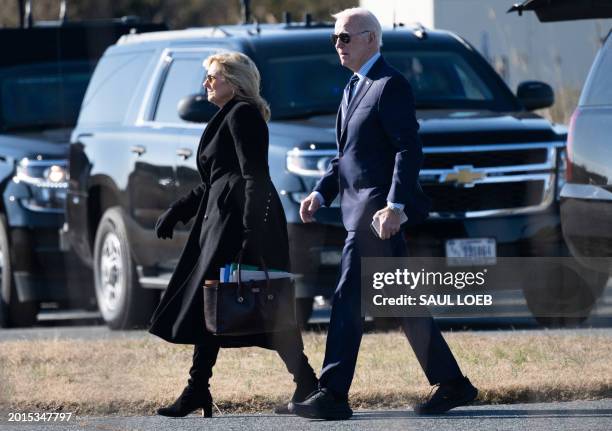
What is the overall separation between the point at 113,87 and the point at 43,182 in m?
0.93

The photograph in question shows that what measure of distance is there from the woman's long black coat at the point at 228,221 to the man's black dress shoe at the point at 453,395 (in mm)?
807

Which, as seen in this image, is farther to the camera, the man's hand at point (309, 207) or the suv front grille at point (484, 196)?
the suv front grille at point (484, 196)

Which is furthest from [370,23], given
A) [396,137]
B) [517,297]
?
[517,297]

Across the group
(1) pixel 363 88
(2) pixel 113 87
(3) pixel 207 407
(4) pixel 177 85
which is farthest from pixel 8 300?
(1) pixel 363 88

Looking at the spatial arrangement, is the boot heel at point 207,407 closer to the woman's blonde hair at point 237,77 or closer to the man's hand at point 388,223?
the man's hand at point 388,223

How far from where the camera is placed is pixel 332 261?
10.8m

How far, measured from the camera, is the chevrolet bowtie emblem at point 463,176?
1096 centimetres

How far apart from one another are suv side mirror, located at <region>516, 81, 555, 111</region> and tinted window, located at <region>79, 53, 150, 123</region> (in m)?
2.73

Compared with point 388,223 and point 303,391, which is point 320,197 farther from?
point 303,391

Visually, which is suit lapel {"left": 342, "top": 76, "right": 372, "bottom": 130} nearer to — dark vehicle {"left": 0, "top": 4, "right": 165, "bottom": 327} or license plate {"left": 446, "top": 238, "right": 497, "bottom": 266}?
license plate {"left": 446, "top": 238, "right": 497, "bottom": 266}

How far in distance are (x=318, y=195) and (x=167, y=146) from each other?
400cm

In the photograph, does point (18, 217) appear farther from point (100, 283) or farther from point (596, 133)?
point (596, 133)

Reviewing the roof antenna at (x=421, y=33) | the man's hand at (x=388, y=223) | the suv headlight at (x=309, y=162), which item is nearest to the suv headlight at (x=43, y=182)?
the roof antenna at (x=421, y=33)

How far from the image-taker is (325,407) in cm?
784
